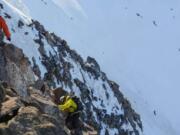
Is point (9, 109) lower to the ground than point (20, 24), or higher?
lower

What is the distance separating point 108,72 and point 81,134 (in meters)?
61.7

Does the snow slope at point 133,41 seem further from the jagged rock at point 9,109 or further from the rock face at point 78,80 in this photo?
the jagged rock at point 9,109

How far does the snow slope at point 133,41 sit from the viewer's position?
7962cm

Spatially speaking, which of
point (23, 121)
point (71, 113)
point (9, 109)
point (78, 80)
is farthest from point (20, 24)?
point (23, 121)

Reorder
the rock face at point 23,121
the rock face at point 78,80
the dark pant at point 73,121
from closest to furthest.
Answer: the rock face at point 23,121
the dark pant at point 73,121
the rock face at point 78,80

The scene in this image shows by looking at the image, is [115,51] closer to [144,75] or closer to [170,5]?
[144,75]

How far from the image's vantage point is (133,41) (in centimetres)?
9525

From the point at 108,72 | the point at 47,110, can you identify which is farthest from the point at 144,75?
the point at 47,110

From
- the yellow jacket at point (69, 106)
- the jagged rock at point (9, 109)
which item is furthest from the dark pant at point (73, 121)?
the jagged rock at point (9, 109)

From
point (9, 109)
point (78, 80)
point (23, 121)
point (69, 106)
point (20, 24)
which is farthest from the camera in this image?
point (78, 80)

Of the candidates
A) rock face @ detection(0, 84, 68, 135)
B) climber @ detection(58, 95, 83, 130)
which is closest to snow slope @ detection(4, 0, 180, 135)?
climber @ detection(58, 95, 83, 130)

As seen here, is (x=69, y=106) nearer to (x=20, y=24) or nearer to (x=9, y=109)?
Result: (x=9, y=109)

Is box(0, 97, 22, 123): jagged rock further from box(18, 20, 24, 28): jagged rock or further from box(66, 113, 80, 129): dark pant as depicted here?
box(18, 20, 24, 28): jagged rock

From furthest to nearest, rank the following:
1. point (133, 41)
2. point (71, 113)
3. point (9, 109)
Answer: point (133, 41), point (71, 113), point (9, 109)
